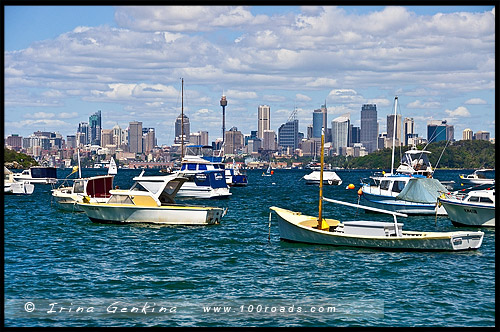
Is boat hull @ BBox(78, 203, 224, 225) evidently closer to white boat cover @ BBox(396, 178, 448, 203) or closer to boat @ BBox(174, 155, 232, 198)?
white boat cover @ BBox(396, 178, 448, 203)

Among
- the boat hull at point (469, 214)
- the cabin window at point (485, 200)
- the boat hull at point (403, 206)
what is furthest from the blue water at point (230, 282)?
the boat hull at point (403, 206)

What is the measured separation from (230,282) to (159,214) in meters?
18.9

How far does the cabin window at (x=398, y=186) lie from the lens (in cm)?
6209

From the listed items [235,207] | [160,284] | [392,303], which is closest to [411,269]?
[392,303]

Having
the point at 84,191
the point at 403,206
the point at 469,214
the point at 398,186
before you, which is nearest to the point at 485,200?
the point at 469,214

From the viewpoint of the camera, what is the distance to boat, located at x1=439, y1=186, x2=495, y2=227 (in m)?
46.3

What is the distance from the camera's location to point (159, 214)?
157 feet

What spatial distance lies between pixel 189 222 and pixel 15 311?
78.1ft

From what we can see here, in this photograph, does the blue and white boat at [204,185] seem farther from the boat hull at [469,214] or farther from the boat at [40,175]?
the boat at [40,175]

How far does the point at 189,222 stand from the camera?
47.8m

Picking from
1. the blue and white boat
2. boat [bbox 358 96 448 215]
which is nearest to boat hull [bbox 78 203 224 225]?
boat [bbox 358 96 448 215]

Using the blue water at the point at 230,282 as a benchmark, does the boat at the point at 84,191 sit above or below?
above
